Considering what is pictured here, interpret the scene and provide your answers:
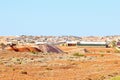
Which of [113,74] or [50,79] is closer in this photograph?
[50,79]

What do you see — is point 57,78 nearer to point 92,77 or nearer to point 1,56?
point 92,77

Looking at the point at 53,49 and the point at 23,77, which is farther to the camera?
the point at 53,49

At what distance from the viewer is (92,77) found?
109ft

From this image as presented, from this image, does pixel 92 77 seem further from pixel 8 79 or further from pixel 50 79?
pixel 8 79

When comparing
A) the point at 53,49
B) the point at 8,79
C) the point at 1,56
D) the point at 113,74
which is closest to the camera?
the point at 8,79

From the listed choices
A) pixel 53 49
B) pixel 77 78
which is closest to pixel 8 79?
pixel 77 78

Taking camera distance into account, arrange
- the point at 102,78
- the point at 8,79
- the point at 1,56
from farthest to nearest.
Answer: the point at 1,56 → the point at 102,78 → the point at 8,79

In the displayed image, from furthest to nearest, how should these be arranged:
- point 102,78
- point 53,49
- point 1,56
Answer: point 53,49 < point 1,56 < point 102,78

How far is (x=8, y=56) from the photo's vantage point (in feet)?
193

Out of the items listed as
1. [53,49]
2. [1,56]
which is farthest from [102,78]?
[53,49]

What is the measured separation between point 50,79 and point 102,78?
390cm

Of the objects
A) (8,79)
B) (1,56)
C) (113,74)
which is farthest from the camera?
(1,56)

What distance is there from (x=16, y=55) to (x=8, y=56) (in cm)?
176

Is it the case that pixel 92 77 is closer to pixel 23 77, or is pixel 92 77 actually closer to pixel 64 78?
pixel 64 78
